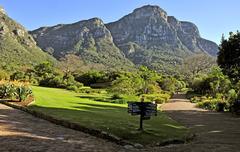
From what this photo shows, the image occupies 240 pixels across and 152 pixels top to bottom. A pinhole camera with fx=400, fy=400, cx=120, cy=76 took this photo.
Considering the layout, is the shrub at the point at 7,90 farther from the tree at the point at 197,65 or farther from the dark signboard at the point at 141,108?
the tree at the point at 197,65

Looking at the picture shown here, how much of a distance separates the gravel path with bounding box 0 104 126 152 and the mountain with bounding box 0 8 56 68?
9309 cm

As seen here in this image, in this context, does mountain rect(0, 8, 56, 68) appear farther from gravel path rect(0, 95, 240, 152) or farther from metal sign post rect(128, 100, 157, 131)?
metal sign post rect(128, 100, 157, 131)

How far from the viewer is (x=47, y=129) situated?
1526 cm

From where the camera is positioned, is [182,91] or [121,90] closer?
[121,90]

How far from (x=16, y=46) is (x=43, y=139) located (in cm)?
12462

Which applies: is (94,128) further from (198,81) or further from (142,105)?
(198,81)

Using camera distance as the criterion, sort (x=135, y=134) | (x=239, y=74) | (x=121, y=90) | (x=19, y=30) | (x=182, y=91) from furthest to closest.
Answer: (x=19, y=30) → (x=182, y=91) → (x=121, y=90) → (x=239, y=74) → (x=135, y=134)

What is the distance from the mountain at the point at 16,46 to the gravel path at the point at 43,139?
305 ft

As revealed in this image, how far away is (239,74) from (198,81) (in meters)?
50.4

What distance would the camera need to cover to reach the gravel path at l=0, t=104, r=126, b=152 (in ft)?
37.9

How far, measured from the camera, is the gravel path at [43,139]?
1155 cm

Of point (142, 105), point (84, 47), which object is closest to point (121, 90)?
point (142, 105)

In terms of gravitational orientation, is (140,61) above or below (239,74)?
above

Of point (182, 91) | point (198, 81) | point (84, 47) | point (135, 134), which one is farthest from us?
point (84, 47)
